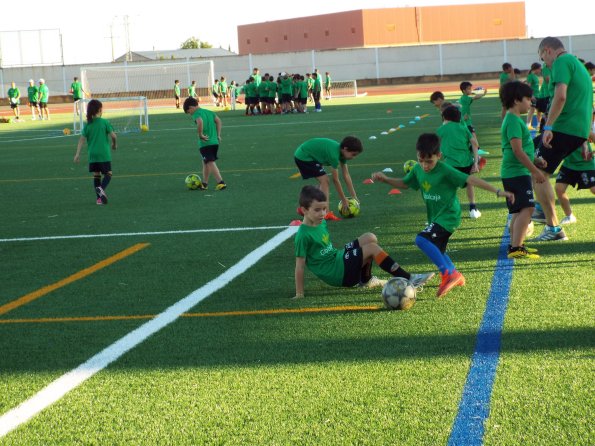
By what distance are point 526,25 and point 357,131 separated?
87.2m

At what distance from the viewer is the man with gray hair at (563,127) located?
342 inches

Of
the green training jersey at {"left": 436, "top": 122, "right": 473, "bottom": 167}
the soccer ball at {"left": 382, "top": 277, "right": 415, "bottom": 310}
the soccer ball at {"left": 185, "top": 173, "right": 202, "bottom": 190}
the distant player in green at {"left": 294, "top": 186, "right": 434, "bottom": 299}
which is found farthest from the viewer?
the soccer ball at {"left": 185, "top": 173, "right": 202, "bottom": 190}

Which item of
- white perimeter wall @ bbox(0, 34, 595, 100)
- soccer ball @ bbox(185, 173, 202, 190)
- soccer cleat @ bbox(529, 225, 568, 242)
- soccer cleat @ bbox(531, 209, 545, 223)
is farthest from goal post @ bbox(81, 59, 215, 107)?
soccer cleat @ bbox(529, 225, 568, 242)

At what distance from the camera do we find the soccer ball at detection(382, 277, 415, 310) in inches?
253

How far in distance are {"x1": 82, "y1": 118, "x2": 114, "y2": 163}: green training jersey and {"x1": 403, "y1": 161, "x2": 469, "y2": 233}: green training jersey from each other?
24.8 feet

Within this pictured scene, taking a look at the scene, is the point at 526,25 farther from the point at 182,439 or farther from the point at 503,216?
the point at 182,439

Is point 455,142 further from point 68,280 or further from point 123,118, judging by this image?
point 123,118

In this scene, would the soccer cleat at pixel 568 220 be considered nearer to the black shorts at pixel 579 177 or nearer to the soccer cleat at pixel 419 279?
the black shorts at pixel 579 177

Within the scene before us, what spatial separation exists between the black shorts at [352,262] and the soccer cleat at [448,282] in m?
0.63

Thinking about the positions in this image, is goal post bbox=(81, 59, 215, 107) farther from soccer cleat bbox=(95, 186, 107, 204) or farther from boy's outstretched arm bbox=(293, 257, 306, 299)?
boy's outstretched arm bbox=(293, 257, 306, 299)

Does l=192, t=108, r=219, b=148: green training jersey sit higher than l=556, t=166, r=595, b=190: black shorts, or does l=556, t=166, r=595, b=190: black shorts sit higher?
l=192, t=108, r=219, b=148: green training jersey

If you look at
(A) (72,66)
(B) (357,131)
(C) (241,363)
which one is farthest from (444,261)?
(A) (72,66)

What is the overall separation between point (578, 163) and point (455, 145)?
1.39 m

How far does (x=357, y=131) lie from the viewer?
2591 centimetres
